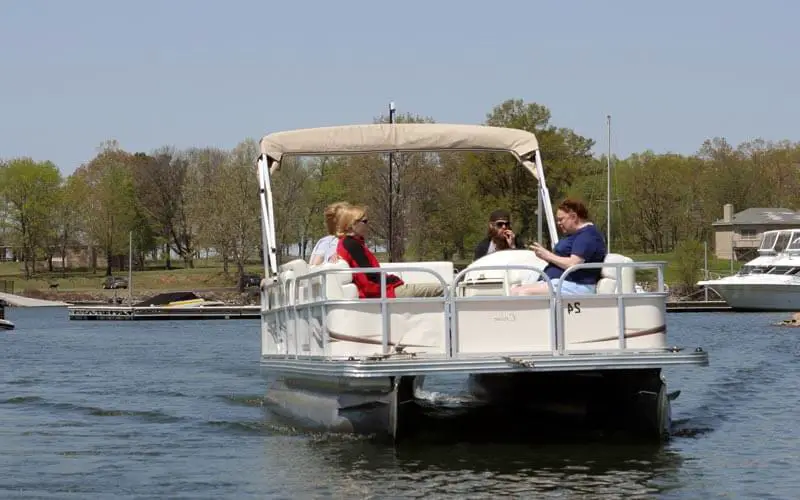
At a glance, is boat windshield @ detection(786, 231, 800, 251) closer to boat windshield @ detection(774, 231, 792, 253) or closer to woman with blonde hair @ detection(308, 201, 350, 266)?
boat windshield @ detection(774, 231, 792, 253)

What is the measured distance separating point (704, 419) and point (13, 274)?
106933 millimetres

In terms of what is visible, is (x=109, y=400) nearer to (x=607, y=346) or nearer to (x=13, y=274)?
(x=607, y=346)

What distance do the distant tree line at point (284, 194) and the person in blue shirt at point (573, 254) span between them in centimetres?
5880

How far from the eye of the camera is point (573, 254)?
1409 centimetres

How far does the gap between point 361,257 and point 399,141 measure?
3.49m

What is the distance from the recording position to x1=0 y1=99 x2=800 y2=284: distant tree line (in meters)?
85.4

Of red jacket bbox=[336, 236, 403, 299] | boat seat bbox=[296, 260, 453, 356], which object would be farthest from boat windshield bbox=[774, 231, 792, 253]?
boat seat bbox=[296, 260, 453, 356]

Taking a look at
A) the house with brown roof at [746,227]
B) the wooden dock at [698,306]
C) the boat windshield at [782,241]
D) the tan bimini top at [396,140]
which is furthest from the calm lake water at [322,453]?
the house with brown roof at [746,227]

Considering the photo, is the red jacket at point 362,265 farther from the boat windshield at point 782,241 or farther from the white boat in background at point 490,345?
the boat windshield at point 782,241

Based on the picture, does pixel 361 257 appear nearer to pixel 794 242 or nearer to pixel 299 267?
pixel 299 267

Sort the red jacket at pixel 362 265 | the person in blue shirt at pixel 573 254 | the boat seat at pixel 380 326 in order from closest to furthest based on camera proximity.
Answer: the boat seat at pixel 380 326, the person in blue shirt at pixel 573 254, the red jacket at pixel 362 265

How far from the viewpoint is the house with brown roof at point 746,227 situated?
110562 mm

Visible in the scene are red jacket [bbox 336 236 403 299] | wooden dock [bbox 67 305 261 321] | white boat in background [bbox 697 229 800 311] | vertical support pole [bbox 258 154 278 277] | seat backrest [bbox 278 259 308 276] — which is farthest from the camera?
white boat in background [bbox 697 229 800 311]

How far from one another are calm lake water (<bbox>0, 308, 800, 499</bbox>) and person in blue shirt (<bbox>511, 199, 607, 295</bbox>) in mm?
1601
